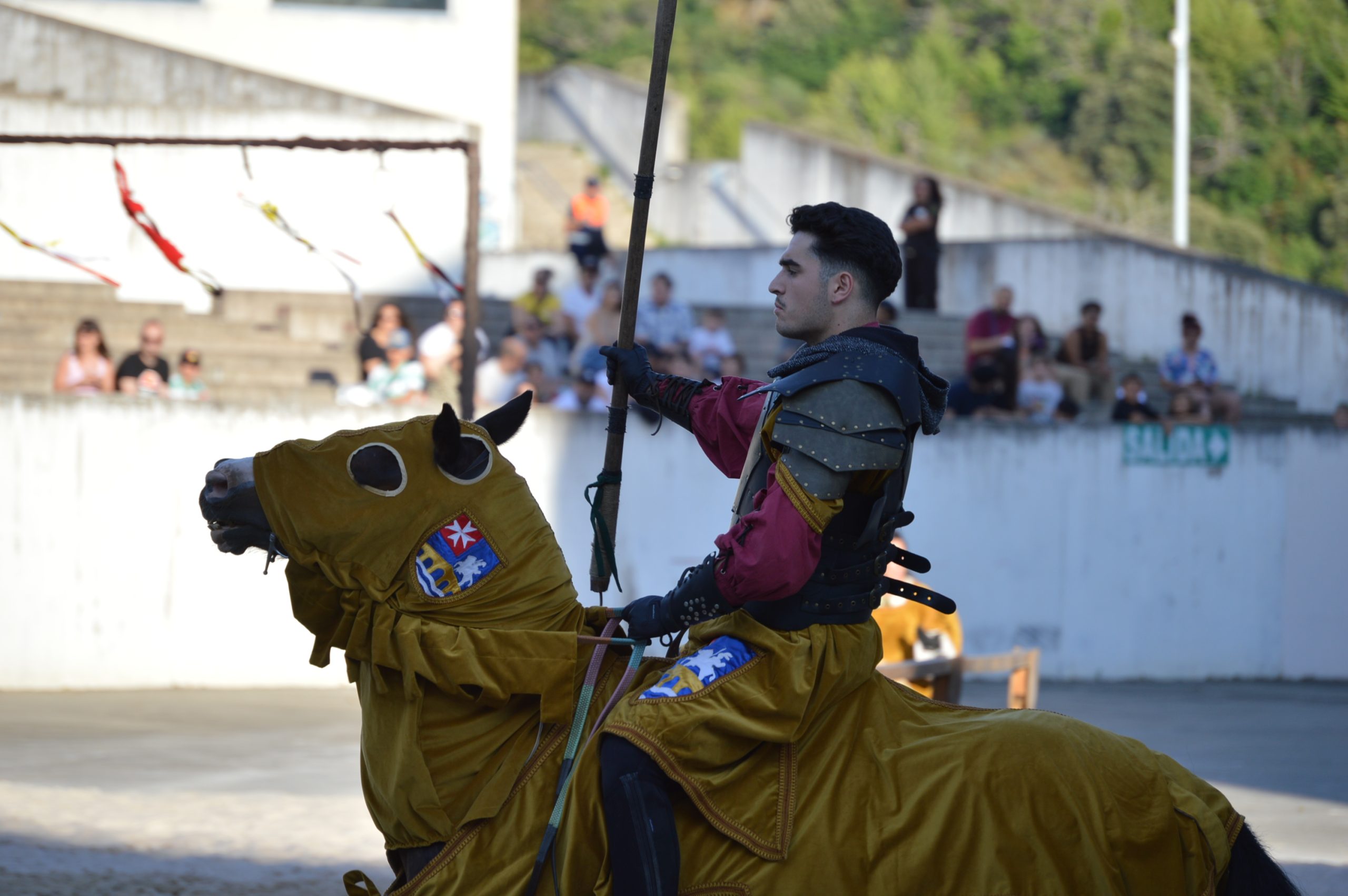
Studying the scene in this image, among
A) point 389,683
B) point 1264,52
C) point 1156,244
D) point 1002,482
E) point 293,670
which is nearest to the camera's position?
point 389,683

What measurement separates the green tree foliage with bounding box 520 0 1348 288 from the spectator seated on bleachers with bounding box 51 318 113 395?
22.3 meters

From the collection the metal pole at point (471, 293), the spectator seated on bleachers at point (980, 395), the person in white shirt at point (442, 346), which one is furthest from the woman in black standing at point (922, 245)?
the metal pole at point (471, 293)

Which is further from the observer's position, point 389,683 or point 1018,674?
point 1018,674

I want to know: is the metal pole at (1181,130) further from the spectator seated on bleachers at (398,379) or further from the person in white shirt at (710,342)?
the spectator seated on bleachers at (398,379)

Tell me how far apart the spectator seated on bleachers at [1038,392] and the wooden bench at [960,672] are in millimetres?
4154

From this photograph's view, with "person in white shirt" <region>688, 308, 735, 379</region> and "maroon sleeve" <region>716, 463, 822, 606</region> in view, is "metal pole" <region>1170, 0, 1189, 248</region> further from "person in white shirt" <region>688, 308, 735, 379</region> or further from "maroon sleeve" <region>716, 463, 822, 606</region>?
"maroon sleeve" <region>716, 463, 822, 606</region>

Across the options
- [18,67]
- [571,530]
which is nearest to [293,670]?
[571,530]

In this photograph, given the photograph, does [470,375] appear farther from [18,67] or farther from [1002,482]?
[18,67]

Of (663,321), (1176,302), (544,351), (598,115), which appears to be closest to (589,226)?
(663,321)

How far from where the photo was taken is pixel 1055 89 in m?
34.1

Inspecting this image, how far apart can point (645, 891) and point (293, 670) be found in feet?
23.3

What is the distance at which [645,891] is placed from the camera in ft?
9.51

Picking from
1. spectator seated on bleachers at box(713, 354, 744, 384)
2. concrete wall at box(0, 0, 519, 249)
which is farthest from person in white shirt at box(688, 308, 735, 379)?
concrete wall at box(0, 0, 519, 249)

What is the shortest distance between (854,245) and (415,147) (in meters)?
5.78
